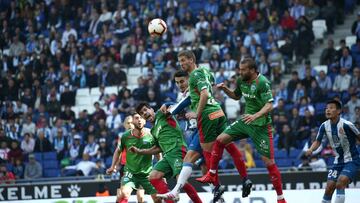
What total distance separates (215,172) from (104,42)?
1818cm

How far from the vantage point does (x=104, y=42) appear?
32.5 meters

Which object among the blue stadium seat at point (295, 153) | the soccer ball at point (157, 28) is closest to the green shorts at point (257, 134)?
the soccer ball at point (157, 28)

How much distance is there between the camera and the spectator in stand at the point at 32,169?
91.5 ft

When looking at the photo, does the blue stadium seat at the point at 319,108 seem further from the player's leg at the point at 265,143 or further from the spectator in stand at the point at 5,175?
the player's leg at the point at 265,143

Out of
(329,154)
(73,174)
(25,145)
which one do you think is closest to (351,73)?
(329,154)

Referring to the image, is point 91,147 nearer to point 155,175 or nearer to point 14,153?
point 14,153

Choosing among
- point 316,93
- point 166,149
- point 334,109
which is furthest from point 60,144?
point 334,109

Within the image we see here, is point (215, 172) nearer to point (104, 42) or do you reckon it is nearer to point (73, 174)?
point (73, 174)

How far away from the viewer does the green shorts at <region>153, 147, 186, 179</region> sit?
1566 centimetres

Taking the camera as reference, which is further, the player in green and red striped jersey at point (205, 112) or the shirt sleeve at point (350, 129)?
the shirt sleeve at point (350, 129)

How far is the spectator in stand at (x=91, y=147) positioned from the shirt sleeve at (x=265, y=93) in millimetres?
13516

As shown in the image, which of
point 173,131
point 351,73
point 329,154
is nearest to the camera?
point 173,131

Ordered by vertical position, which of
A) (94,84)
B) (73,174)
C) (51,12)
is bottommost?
(73,174)

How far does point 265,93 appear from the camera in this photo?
1477 centimetres
